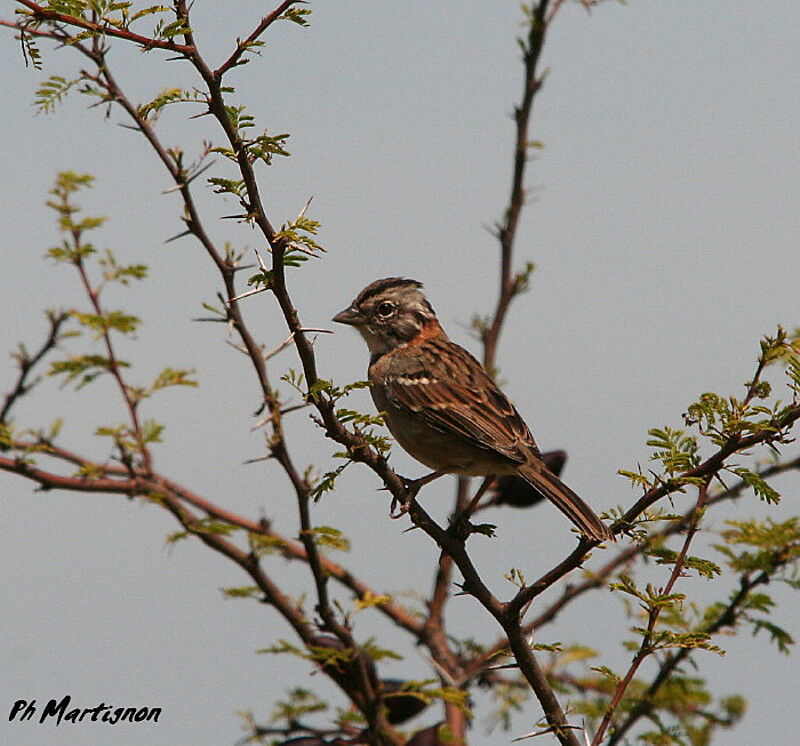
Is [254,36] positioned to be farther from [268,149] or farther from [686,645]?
[686,645]

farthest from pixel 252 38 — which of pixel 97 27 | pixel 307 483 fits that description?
pixel 307 483

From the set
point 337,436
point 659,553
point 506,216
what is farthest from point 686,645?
point 506,216

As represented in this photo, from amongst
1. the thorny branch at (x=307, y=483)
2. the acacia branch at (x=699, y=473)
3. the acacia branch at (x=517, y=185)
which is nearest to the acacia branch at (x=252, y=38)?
the thorny branch at (x=307, y=483)

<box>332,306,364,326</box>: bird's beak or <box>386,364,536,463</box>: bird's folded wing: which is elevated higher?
<box>332,306,364,326</box>: bird's beak

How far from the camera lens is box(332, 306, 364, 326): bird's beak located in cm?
757

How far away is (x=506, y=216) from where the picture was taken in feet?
22.5

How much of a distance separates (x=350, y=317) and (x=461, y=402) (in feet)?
3.85

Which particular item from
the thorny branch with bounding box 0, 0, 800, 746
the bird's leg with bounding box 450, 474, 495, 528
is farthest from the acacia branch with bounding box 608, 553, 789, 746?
the bird's leg with bounding box 450, 474, 495, 528

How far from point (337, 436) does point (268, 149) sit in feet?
3.22

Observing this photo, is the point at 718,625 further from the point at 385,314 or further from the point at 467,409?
the point at 385,314

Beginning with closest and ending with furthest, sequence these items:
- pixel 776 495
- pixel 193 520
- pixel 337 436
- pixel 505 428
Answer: pixel 776 495 → pixel 337 436 → pixel 193 520 → pixel 505 428

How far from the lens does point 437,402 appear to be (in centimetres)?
667

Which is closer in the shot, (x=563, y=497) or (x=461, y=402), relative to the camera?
(x=563, y=497)

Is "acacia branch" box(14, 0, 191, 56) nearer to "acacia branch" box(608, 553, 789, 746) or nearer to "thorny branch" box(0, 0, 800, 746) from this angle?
"thorny branch" box(0, 0, 800, 746)
